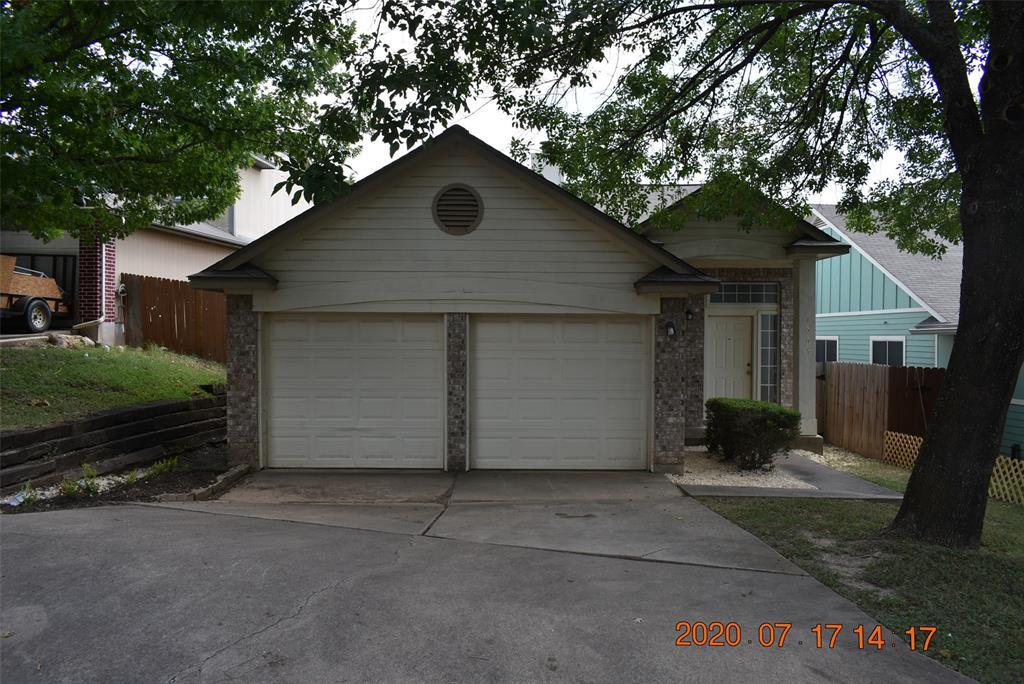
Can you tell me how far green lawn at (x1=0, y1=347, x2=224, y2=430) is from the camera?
9.99 m

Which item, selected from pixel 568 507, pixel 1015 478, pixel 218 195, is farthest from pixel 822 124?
pixel 218 195

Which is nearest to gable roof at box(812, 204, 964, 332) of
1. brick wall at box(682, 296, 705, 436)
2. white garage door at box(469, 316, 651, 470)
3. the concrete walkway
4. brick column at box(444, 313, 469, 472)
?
brick wall at box(682, 296, 705, 436)

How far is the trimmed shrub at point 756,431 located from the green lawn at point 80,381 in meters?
9.48

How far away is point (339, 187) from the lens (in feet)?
22.8

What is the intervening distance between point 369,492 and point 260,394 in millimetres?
2449

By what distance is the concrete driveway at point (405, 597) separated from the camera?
4.24m

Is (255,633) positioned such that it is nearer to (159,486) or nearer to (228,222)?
(159,486)

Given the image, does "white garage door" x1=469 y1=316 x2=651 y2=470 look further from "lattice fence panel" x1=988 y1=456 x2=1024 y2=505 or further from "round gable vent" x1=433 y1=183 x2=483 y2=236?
"lattice fence panel" x1=988 y1=456 x2=1024 y2=505

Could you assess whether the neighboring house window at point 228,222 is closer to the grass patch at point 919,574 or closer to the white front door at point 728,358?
the white front door at point 728,358

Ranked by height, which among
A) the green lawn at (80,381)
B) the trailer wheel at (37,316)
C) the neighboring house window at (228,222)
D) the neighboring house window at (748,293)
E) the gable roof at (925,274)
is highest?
the neighboring house window at (228,222)

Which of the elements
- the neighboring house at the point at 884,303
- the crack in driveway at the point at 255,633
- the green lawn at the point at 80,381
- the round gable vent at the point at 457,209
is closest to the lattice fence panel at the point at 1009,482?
the neighboring house at the point at 884,303

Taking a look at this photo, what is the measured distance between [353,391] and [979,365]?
774 centimetres

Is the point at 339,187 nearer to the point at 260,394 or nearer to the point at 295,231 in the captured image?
the point at 295,231

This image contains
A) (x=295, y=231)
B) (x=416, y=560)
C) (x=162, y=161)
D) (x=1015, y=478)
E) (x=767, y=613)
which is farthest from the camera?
(x=162, y=161)
